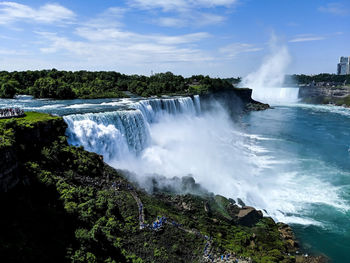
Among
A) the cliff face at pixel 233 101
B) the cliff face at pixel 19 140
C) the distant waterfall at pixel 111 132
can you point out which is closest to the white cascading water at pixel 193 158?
the distant waterfall at pixel 111 132

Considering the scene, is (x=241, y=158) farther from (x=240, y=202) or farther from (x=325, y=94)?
(x=325, y=94)

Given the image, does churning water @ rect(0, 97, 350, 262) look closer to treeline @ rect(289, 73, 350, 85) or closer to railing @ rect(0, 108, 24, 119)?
railing @ rect(0, 108, 24, 119)

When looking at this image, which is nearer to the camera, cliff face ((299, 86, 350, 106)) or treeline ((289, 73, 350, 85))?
cliff face ((299, 86, 350, 106))

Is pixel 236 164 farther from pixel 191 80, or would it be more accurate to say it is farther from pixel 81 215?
pixel 191 80

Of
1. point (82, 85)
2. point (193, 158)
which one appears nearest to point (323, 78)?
point (82, 85)

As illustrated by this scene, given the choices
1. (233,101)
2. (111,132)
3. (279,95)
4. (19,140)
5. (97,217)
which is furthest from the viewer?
(279,95)

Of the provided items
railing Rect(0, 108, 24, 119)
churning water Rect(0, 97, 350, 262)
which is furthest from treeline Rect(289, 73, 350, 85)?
railing Rect(0, 108, 24, 119)

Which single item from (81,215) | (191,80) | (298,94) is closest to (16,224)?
(81,215)
